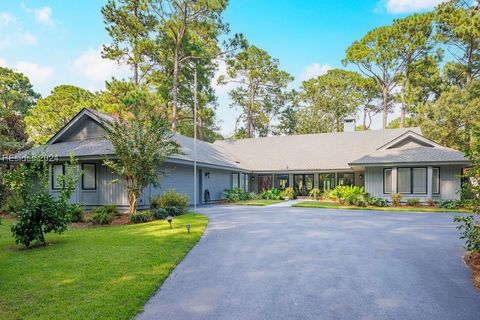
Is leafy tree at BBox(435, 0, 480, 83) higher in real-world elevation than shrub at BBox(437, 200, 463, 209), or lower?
higher

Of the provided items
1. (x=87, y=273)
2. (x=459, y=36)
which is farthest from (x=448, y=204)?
(x=459, y=36)

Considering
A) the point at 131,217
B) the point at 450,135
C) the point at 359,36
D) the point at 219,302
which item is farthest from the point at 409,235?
the point at 359,36

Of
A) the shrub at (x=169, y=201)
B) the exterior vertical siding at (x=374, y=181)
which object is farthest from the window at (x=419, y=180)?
the shrub at (x=169, y=201)

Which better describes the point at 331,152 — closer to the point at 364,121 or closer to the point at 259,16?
the point at 259,16

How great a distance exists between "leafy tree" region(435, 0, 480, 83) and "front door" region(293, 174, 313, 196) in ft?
49.0

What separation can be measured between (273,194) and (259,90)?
64.8 ft

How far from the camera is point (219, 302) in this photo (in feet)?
14.4

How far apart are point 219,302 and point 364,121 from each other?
40.7m

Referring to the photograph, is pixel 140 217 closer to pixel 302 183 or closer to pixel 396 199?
pixel 396 199

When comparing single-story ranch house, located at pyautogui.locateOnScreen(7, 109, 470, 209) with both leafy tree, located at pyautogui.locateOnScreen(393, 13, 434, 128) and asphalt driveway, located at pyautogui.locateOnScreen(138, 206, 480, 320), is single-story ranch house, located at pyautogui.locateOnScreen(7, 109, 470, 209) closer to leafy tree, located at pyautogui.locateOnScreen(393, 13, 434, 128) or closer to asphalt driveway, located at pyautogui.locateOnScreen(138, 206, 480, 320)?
asphalt driveway, located at pyautogui.locateOnScreen(138, 206, 480, 320)

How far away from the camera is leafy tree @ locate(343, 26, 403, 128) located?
103 ft

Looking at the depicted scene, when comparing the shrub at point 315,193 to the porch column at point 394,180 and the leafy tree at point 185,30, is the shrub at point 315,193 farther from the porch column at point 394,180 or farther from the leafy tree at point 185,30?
the leafy tree at point 185,30

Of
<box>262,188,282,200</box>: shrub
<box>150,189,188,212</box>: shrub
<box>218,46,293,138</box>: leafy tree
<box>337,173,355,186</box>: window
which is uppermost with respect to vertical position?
<box>218,46,293,138</box>: leafy tree

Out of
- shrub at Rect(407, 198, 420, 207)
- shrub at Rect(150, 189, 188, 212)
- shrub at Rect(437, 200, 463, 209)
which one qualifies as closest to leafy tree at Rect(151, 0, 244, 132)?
shrub at Rect(150, 189, 188, 212)
